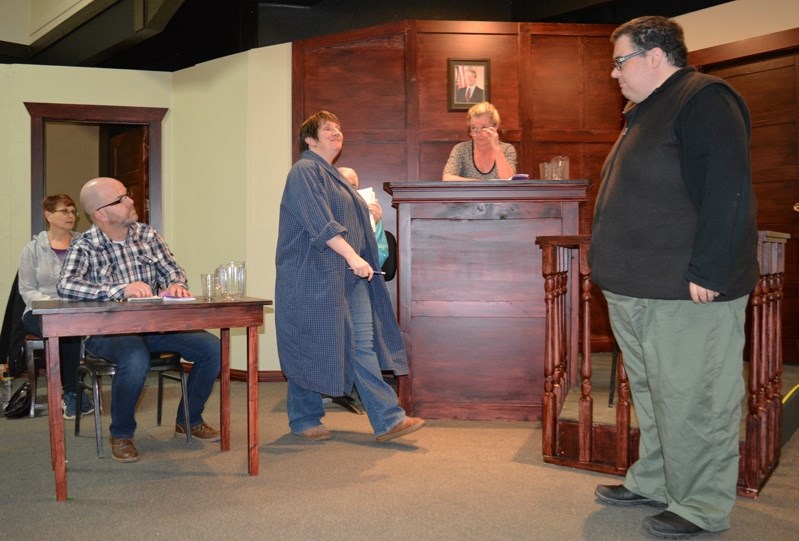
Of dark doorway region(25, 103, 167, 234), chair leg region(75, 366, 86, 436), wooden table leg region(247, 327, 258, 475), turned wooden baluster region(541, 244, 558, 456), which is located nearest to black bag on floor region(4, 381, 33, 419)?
chair leg region(75, 366, 86, 436)

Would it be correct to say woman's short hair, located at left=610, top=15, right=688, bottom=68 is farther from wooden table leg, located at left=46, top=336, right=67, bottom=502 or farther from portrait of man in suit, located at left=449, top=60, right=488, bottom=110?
portrait of man in suit, located at left=449, top=60, right=488, bottom=110

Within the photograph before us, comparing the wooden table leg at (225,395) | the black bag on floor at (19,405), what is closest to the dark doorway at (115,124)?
the black bag on floor at (19,405)

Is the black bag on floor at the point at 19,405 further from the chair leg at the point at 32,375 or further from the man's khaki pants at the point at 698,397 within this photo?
the man's khaki pants at the point at 698,397

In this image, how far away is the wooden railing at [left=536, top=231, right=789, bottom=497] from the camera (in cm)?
275

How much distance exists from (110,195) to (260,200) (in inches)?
90.1

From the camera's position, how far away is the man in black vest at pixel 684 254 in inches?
83.7

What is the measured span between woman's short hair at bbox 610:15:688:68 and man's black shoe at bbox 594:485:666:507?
1.37 meters

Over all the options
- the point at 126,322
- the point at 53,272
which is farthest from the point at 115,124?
the point at 126,322

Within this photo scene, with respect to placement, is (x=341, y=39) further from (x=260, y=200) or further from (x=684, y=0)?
(x=684, y=0)

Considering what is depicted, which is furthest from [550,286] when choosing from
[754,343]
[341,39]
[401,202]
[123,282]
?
[341,39]

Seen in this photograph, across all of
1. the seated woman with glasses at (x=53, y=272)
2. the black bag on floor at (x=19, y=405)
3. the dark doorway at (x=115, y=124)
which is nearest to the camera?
the black bag on floor at (x=19, y=405)

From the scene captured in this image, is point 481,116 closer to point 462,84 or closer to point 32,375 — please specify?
point 462,84

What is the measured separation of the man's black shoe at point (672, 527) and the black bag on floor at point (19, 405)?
11.2 feet

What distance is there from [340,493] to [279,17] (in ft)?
14.9
